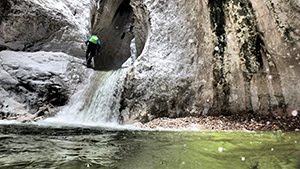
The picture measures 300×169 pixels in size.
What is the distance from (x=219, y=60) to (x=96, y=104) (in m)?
5.06

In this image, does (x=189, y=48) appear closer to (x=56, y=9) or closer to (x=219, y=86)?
(x=219, y=86)

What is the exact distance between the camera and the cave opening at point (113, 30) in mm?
18548

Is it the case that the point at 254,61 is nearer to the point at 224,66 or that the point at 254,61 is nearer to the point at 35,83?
the point at 224,66

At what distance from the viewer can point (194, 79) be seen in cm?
1028

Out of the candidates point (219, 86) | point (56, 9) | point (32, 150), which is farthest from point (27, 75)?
point (32, 150)

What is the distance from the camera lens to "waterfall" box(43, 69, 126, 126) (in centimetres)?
1073

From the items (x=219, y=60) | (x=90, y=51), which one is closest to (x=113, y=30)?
(x=90, y=51)

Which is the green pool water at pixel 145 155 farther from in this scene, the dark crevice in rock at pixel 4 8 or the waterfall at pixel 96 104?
the dark crevice in rock at pixel 4 8

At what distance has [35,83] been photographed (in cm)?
1191

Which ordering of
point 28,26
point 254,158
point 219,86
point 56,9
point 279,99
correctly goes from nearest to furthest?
1. point 254,158
2. point 279,99
3. point 219,86
4. point 28,26
5. point 56,9

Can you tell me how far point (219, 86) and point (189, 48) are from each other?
1.85 meters

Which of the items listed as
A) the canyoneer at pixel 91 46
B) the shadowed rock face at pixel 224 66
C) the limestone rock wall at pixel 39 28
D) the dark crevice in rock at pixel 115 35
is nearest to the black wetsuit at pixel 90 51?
the canyoneer at pixel 91 46

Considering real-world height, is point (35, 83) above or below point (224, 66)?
below

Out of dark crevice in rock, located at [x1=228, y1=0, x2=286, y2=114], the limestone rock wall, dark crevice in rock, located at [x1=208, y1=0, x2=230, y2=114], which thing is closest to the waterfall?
the limestone rock wall
